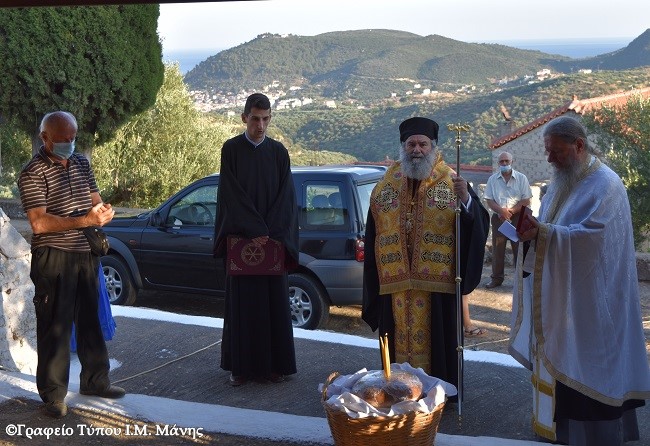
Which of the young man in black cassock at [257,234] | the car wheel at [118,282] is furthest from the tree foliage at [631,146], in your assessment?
the young man in black cassock at [257,234]

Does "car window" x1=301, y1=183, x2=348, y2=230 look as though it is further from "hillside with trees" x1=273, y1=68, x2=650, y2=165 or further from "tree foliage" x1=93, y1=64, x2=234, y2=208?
"hillside with trees" x1=273, y1=68, x2=650, y2=165

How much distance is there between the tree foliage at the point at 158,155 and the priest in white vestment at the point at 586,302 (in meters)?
17.8

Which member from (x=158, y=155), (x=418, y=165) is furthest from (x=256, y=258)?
(x=158, y=155)

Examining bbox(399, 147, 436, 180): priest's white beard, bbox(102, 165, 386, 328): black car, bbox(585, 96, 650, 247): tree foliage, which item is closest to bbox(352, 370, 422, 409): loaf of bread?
bbox(399, 147, 436, 180): priest's white beard

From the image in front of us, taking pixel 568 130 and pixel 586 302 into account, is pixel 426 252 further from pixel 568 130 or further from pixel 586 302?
pixel 568 130

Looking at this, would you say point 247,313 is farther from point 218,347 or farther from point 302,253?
point 302,253

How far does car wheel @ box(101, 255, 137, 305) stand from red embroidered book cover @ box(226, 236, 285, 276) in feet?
16.4

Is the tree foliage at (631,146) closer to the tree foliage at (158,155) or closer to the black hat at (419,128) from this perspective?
the tree foliage at (158,155)

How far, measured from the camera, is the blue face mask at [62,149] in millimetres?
5539

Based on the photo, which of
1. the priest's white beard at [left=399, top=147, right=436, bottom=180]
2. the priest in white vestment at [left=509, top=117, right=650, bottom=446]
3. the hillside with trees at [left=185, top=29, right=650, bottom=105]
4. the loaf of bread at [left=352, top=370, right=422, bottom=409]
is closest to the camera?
the loaf of bread at [left=352, top=370, right=422, bottom=409]

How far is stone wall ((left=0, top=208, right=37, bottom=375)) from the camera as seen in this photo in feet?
22.1

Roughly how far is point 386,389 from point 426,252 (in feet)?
4.27

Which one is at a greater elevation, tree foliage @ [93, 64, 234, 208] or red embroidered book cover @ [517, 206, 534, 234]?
red embroidered book cover @ [517, 206, 534, 234]

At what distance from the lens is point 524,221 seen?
496 cm
